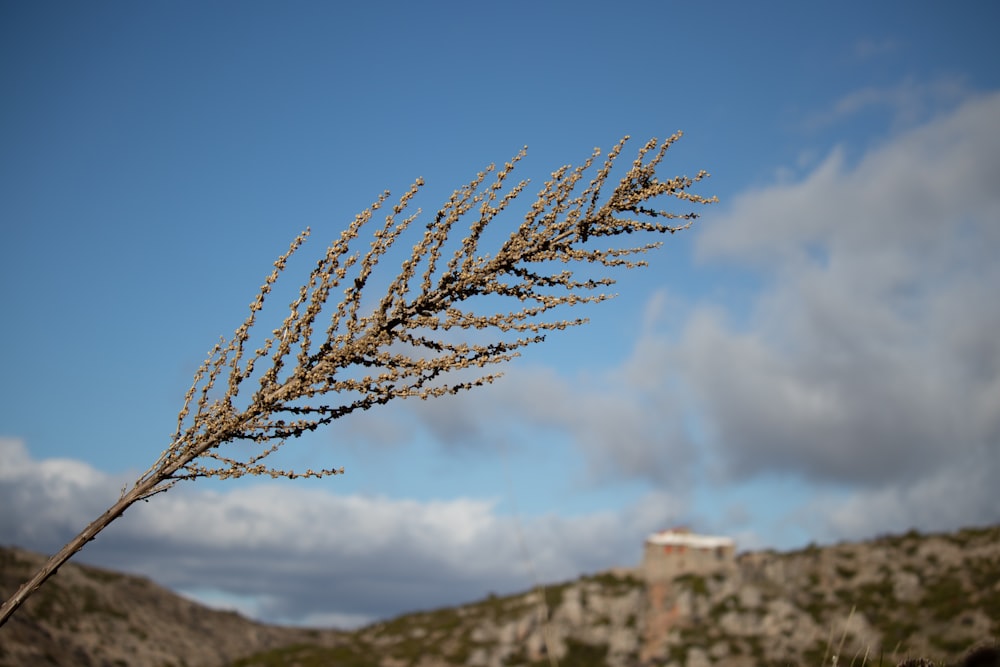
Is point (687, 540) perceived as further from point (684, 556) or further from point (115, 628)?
point (115, 628)

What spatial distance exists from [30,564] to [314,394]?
62.7 metres

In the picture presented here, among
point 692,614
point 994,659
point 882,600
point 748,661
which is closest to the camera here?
point 994,659

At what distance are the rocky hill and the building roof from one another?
11.0 feet

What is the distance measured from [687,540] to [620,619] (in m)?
11.1

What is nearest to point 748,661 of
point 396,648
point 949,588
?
point 949,588

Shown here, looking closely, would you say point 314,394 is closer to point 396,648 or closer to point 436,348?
point 436,348

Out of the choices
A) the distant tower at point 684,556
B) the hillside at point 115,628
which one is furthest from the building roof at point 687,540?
the hillside at point 115,628

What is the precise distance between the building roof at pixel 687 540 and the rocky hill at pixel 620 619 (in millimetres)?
3340

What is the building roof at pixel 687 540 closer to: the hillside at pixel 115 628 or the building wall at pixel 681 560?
the building wall at pixel 681 560

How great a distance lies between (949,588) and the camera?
49062mm

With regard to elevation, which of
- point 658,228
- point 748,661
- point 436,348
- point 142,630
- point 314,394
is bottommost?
point 142,630

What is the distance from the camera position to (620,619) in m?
58.0

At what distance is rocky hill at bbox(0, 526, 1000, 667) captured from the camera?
47.6m

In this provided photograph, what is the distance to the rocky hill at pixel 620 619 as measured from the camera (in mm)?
47562
